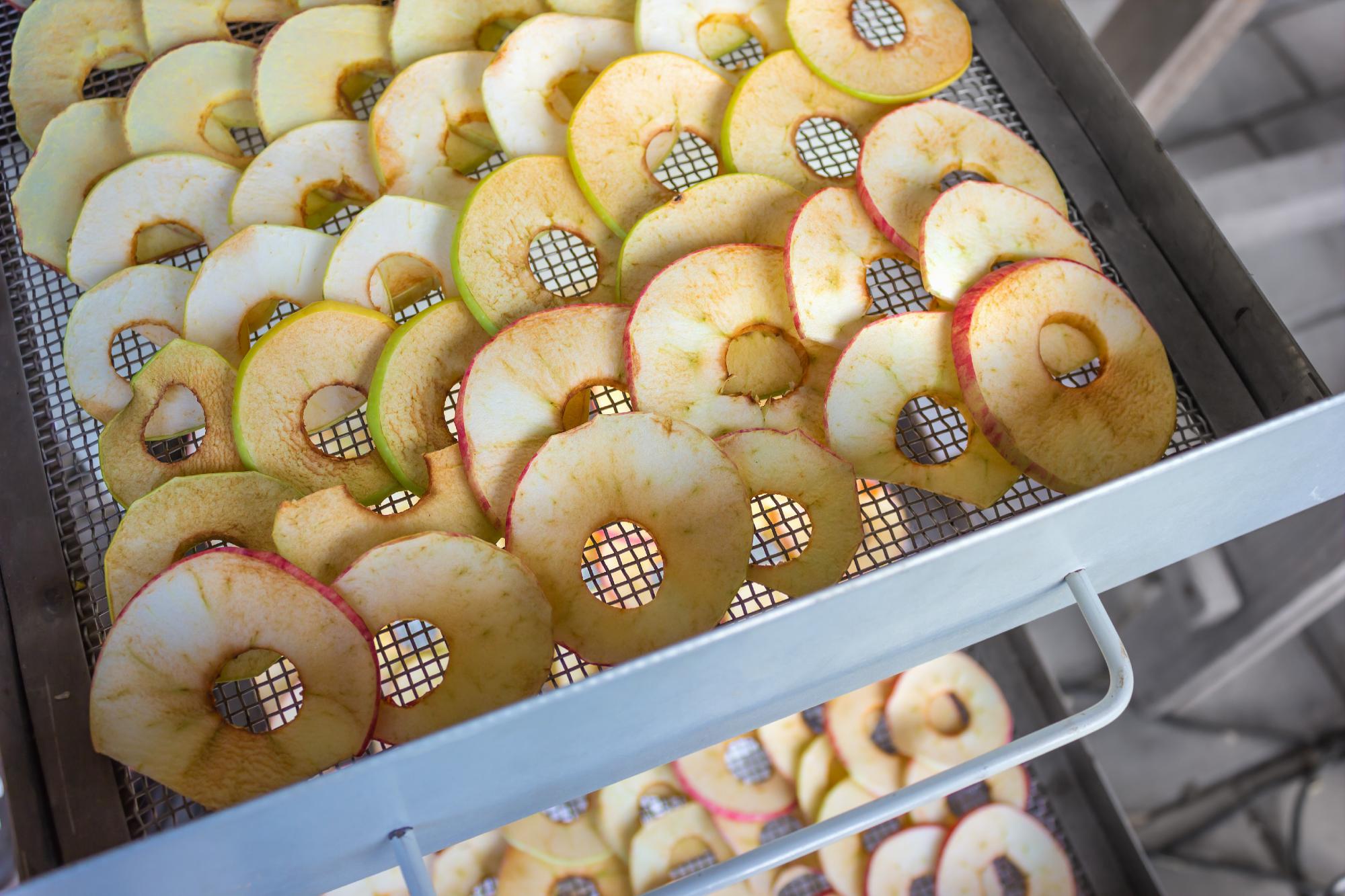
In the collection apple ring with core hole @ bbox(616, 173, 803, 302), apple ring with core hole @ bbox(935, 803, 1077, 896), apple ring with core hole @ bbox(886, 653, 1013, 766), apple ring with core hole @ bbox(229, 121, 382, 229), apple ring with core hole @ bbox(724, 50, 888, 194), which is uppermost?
apple ring with core hole @ bbox(229, 121, 382, 229)

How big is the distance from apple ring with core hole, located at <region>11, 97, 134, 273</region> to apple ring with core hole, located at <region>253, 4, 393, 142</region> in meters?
0.15

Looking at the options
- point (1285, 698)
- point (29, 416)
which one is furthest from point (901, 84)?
point (1285, 698)

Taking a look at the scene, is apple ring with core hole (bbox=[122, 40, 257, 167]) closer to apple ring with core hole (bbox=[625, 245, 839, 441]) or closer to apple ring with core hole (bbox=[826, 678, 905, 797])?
apple ring with core hole (bbox=[625, 245, 839, 441])

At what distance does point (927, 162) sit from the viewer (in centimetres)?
93

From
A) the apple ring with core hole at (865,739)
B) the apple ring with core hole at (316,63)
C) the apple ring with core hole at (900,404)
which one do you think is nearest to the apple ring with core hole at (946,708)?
the apple ring with core hole at (865,739)

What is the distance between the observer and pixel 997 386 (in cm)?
82

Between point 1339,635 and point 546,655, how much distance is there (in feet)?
7.34

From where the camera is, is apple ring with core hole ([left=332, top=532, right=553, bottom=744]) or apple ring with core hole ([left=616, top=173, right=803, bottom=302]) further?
apple ring with core hole ([left=616, top=173, right=803, bottom=302])

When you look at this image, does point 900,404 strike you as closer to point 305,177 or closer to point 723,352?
point 723,352

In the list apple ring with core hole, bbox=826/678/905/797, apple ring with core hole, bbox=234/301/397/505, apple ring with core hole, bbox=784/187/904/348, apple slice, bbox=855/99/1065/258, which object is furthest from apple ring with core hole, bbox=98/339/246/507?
apple ring with core hole, bbox=826/678/905/797

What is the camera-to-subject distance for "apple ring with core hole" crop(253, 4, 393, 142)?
3.19 ft

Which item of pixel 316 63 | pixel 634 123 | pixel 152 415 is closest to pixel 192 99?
pixel 316 63

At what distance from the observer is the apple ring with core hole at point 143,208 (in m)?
0.93

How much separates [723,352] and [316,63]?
20.9 inches
